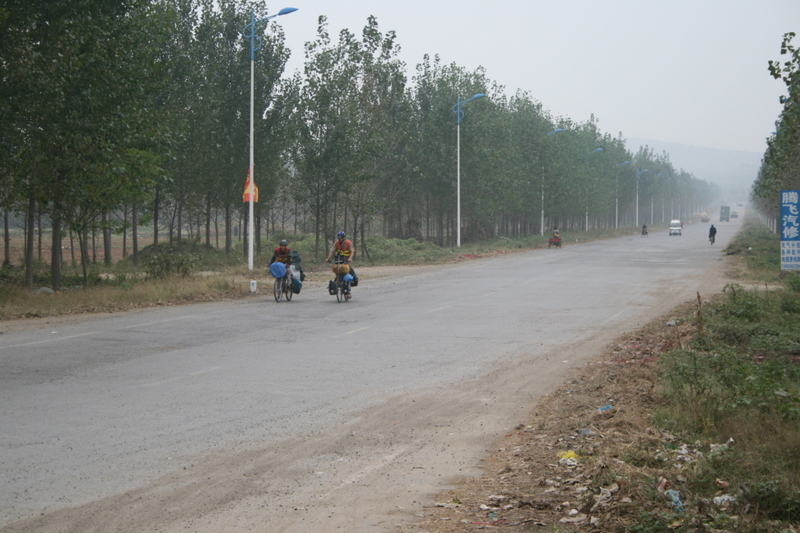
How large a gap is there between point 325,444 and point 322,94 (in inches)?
1365

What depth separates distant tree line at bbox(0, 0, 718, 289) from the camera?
20.7 meters

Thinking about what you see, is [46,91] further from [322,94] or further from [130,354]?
[322,94]

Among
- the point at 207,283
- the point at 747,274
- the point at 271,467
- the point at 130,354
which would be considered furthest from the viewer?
the point at 747,274

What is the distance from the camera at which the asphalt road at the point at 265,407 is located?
5699 mm

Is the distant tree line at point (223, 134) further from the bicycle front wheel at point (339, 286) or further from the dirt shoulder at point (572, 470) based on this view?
the dirt shoulder at point (572, 470)

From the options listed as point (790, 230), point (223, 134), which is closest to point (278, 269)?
point (790, 230)

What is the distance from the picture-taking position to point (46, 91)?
19.5 metres

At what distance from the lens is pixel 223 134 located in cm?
4231

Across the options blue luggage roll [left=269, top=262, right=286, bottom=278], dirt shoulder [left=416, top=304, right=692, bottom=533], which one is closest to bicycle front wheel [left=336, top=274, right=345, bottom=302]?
blue luggage roll [left=269, top=262, right=286, bottom=278]

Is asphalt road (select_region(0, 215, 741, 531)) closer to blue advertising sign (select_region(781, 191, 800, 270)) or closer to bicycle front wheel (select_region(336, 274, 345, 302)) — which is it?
bicycle front wheel (select_region(336, 274, 345, 302))

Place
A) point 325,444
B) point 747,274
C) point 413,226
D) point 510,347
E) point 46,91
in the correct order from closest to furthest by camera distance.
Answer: point 325,444, point 510,347, point 46,91, point 747,274, point 413,226

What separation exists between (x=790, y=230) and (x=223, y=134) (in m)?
33.0

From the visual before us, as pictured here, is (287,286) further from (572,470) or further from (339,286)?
(572,470)

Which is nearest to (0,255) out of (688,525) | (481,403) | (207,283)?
(207,283)
